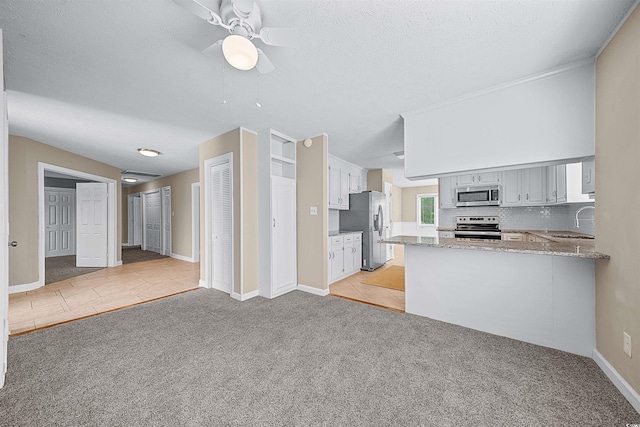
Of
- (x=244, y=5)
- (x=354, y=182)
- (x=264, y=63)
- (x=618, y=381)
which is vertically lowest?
(x=618, y=381)

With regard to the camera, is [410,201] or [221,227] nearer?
[221,227]

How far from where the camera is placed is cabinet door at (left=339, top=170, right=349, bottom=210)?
5117 millimetres

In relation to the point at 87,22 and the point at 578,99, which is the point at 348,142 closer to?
the point at 578,99

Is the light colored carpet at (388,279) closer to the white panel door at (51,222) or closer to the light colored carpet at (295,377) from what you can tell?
the light colored carpet at (295,377)

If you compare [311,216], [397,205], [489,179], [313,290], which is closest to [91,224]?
[311,216]

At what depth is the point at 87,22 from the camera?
156 cm

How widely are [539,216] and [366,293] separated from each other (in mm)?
3312

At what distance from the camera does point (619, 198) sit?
1.61 m

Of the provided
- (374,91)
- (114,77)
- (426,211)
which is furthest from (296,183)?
(426,211)

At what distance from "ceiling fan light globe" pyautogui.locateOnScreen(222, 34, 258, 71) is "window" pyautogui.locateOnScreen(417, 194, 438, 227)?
8701 mm

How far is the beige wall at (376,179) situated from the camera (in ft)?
20.0

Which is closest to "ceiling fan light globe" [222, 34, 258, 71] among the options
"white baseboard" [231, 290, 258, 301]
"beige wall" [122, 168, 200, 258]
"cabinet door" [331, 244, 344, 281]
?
"white baseboard" [231, 290, 258, 301]

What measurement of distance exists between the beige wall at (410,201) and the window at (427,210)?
0.47ft

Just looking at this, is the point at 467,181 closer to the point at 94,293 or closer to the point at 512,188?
the point at 512,188
